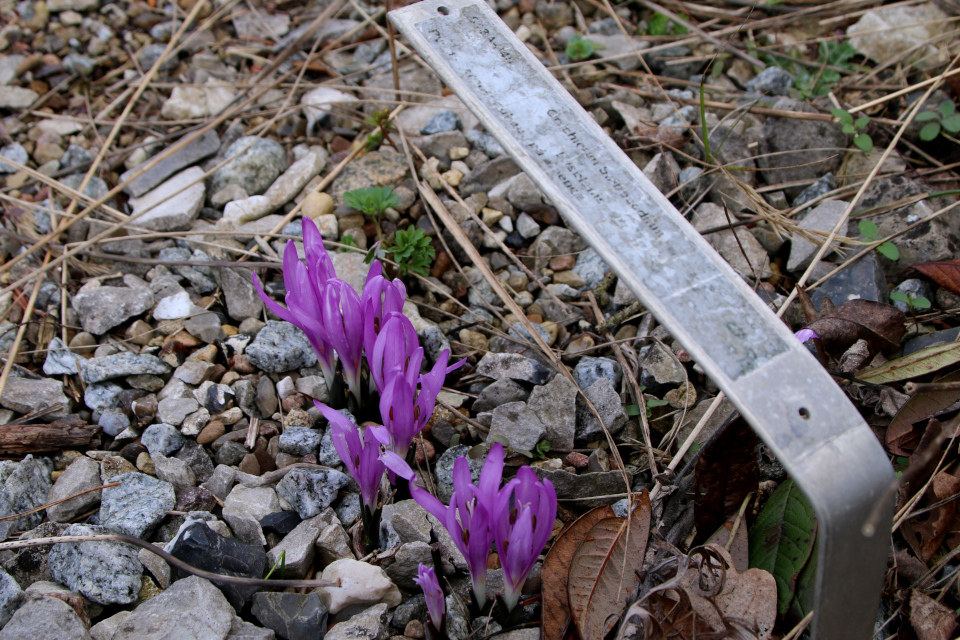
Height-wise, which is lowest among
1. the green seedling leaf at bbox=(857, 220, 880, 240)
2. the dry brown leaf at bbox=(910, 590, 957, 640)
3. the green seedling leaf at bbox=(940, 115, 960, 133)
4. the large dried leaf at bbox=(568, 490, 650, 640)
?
the dry brown leaf at bbox=(910, 590, 957, 640)

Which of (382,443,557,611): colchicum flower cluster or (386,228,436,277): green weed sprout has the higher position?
(386,228,436,277): green weed sprout

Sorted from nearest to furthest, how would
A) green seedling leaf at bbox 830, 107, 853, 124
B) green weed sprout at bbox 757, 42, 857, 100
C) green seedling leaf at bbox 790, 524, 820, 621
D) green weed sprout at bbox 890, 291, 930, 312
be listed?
1. green seedling leaf at bbox 790, 524, 820, 621
2. green weed sprout at bbox 890, 291, 930, 312
3. green seedling leaf at bbox 830, 107, 853, 124
4. green weed sprout at bbox 757, 42, 857, 100

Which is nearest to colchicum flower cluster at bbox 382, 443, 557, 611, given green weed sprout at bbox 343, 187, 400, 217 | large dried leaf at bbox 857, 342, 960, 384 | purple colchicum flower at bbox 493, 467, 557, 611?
purple colchicum flower at bbox 493, 467, 557, 611

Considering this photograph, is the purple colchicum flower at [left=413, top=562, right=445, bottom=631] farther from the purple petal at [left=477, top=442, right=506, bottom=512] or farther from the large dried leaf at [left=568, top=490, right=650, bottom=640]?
the large dried leaf at [left=568, top=490, right=650, bottom=640]

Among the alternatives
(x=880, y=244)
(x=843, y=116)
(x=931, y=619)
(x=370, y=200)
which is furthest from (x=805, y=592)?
(x=843, y=116)

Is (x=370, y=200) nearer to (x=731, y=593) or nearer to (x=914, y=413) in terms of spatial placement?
(x=731, y=593)

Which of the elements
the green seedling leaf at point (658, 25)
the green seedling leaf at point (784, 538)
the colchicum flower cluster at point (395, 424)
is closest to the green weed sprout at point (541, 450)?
the colchicum flower cluster at point (395, 424)

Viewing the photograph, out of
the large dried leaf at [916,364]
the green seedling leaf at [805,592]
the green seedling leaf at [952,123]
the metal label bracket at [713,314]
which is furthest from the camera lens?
the green seedling leaf at [952,123]

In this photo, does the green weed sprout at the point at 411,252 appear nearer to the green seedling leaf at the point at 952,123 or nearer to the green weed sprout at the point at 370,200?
the green weed sprout at the point at 370,200
